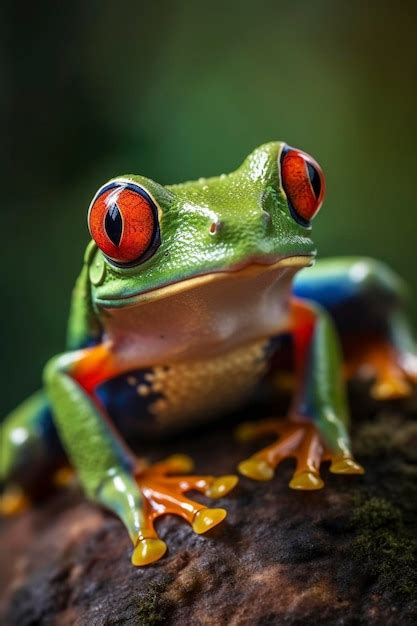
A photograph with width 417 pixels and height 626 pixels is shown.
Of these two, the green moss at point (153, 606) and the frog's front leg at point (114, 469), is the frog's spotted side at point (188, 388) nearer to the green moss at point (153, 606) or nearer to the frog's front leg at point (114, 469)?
the frog's front leg at point (114, 469)

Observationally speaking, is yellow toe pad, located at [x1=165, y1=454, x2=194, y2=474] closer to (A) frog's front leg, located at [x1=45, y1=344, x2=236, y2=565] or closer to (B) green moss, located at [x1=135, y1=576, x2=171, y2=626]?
(A) frog's front leg, located at [x1=45, y1=344, x2=236, y2=565]

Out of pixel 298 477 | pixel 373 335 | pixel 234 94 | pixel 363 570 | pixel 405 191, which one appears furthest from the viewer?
pixel 405 191

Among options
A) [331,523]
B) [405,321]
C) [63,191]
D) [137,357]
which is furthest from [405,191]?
[331,523]

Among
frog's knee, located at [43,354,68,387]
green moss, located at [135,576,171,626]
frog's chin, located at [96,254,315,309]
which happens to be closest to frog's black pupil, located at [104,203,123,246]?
frog's chin, located at [96,254,315,309]

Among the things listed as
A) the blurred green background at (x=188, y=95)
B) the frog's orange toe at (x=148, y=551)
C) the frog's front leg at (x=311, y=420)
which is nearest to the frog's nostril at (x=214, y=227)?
the frog's front leg at (x=311, y=420)

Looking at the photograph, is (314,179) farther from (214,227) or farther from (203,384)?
(203,384)

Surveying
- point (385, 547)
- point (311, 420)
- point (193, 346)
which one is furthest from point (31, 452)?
point (385, 547)

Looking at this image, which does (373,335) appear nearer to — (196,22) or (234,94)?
(234,94)
